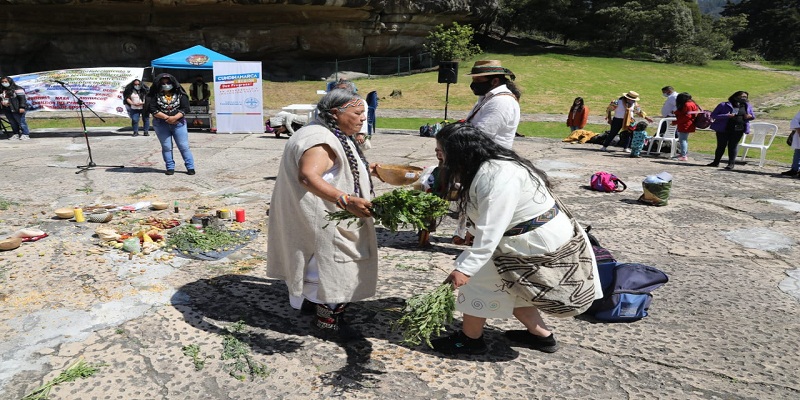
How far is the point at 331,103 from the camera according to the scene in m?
3.17

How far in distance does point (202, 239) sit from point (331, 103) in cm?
273

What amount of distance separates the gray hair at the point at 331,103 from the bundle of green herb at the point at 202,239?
7.95ft

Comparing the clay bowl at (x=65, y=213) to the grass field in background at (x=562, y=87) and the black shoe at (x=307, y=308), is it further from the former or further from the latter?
the grass field in background at (x=562, y=87)

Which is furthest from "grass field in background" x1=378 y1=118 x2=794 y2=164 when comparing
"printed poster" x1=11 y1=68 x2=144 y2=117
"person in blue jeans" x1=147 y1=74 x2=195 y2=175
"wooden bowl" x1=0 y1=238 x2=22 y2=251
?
"wooden bowl" x1=0 y1=238 x2=22 y2=251

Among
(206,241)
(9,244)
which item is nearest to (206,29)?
(9,244)

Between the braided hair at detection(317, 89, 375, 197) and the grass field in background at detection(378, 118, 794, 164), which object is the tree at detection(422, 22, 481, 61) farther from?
the braided hair at detection(317, 89, 375, 197)

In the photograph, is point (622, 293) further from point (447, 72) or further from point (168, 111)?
point (447, 72)

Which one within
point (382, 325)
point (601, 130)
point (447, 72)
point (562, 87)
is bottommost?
point (382, 325)

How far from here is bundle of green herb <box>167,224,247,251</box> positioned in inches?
197

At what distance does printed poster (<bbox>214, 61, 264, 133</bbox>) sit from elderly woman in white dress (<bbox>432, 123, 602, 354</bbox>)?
13.0 m

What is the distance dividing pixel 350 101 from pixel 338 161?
0.38m

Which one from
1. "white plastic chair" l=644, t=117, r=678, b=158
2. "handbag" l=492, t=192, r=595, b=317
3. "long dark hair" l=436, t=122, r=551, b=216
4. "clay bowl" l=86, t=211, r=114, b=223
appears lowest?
"clay bowl" l=86, t=211, r=114, b=223

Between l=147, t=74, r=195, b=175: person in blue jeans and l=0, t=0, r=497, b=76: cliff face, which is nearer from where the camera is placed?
l=147, t=74, r=195, b=175: person in blue jeans

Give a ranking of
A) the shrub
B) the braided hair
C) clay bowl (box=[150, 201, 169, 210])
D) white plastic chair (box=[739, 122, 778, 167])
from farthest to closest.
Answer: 1. the shrub
2. white plastic chair (box=[739, 122, 778, 167])
3. clay bowl (box=[150, 201, 169, 210])
4. the braided hair
